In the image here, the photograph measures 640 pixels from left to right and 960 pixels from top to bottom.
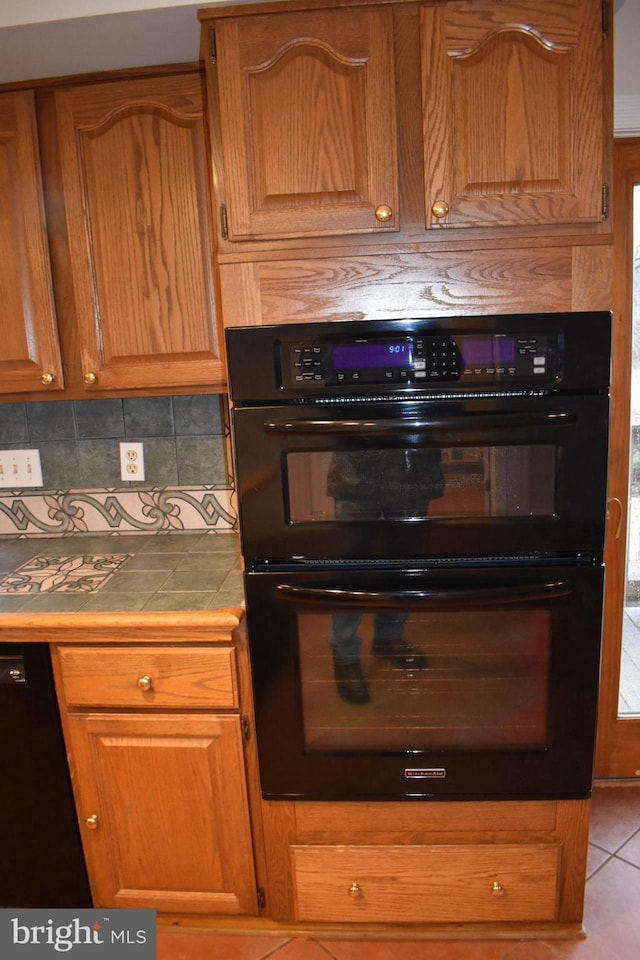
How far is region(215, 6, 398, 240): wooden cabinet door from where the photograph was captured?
4.08ft

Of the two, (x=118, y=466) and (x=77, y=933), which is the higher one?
(x=118, y=466)

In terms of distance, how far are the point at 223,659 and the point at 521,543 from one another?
2.28 feet

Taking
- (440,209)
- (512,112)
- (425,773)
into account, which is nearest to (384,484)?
(440,209)

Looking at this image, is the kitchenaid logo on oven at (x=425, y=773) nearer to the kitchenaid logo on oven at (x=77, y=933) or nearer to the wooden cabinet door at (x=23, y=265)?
the kitchenaid logo on oven at (x=77, y=933)

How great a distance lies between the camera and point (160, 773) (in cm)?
149

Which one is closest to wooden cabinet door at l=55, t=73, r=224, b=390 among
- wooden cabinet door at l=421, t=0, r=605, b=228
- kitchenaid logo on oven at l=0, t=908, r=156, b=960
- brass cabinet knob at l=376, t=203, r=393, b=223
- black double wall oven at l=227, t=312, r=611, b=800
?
black double wall oven at l=227, t=312, r=611, b=800

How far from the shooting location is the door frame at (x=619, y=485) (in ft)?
5.85

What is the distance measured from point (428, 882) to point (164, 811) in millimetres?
649

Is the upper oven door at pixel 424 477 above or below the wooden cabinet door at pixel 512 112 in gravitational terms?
below

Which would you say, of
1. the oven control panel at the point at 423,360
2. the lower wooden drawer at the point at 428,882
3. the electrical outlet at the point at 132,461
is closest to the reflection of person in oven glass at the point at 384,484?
the oven control panel at the point at 423,360

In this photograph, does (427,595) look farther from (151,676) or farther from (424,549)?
(151,676)

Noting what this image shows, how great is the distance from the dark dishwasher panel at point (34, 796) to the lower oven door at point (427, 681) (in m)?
0.49

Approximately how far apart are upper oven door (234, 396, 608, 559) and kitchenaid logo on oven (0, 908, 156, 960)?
0.99 metres

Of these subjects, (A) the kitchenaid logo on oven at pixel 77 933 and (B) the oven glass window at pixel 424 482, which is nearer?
(B) the oven glass window at pixel 424 482
